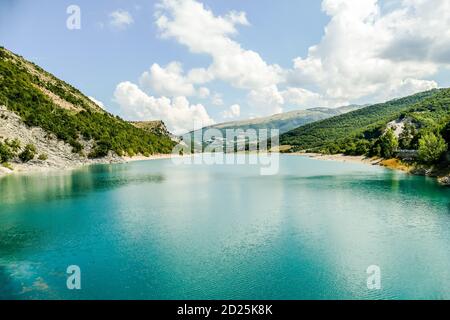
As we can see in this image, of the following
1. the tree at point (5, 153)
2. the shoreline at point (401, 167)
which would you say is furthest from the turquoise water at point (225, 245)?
the tree at point (5, 153)

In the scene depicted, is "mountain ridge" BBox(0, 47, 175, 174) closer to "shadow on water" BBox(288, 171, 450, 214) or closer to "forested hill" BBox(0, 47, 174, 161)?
"forested hill" BBox(0, 47, 174, 161)

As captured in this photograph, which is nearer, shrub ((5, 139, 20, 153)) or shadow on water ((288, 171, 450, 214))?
shadow on water ((288, 171, 450, 214))

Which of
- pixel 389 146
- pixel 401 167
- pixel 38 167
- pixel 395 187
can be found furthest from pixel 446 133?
pixel 38 167

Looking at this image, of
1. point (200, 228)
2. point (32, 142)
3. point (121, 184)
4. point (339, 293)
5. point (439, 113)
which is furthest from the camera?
point (439, 113)

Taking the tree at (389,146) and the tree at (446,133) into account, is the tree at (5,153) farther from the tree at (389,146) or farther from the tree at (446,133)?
the tree at (389,146)

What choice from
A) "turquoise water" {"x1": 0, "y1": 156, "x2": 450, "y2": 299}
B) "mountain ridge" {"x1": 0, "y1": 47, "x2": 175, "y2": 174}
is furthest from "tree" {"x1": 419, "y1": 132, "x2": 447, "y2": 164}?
"mountain ridge" {"x1": 0, "y1": 47, "x2": 175, "y2": 174}

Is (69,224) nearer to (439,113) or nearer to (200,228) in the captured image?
(200,228)

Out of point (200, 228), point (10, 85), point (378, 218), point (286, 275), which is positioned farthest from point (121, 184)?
point (10, 85)

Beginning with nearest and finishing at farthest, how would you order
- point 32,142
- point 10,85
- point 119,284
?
point 119,284
point 32,142
point 10,85
